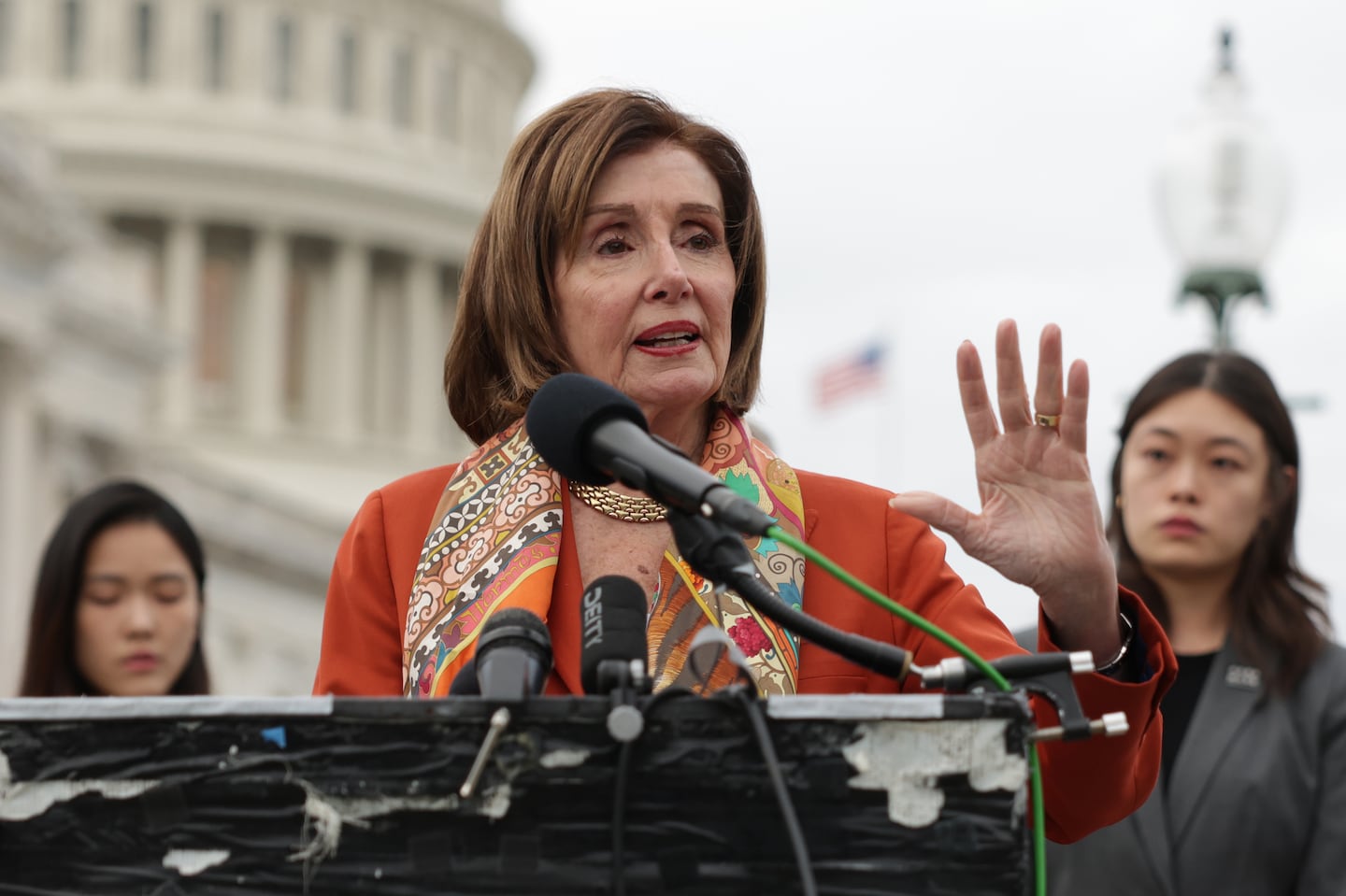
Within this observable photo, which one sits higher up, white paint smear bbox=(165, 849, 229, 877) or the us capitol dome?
the us capitol dome

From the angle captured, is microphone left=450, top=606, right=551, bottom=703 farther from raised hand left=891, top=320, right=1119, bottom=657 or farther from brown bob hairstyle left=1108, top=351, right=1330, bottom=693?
brown bob hairstyle left=1108, top=351, right=1330, bottom=693

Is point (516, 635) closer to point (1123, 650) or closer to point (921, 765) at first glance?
point (921, 765)

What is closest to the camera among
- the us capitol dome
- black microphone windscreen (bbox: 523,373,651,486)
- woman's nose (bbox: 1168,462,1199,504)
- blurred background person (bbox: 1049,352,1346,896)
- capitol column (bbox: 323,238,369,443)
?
black microphone windscreen (bbox: 523,373,651,486)

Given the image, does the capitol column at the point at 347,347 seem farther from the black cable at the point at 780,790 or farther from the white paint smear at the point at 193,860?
the black cable at the point at 780,790

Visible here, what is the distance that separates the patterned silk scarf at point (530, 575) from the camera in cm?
323

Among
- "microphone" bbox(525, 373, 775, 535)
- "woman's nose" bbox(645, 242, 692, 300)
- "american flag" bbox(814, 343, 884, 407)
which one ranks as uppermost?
"american flag" bbox(814, 343, 884, 407)

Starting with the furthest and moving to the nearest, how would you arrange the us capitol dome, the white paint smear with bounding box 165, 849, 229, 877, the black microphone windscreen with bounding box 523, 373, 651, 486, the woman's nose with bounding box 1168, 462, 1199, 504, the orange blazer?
the us capitol dome → the woman's nose with bounding box 1168, 462, 1199, 504 → the orange blazer → the black microphone windscreen with bounding box 523, 373, 651, 486 → the white paint smear with bounding box 165, 849, 229, 877

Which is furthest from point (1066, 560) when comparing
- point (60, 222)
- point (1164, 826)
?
point (60, 222)

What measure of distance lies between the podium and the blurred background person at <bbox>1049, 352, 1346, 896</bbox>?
2.56m

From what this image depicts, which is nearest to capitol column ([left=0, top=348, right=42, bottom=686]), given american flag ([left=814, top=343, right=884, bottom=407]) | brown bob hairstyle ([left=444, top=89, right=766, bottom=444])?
american flag ([left=814, top=343, right=884, bottom=407])

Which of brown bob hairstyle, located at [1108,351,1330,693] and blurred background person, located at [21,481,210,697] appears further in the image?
blurred background person, located at [21,481,210,697]

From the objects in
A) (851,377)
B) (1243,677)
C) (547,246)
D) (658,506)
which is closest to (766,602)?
(658,506)

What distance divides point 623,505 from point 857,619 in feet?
1.23

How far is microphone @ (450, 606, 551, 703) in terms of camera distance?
2.50 metres
